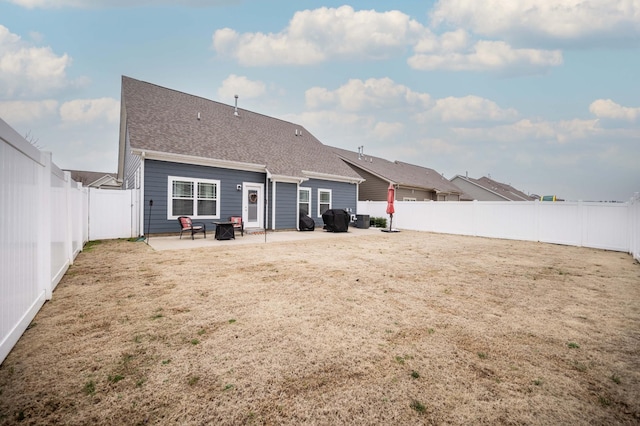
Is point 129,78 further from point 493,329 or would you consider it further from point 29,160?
point 493,329

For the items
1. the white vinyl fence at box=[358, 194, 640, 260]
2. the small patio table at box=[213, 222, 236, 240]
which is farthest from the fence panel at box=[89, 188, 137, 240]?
the white vinyl fence at box=[358, 194, 640, 260]

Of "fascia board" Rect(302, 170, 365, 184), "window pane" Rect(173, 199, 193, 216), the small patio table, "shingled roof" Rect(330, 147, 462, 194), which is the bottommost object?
the small patio table

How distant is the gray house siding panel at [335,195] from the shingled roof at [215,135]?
0.43 metres

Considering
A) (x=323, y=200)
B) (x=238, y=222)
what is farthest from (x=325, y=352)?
(x=323, y=200)

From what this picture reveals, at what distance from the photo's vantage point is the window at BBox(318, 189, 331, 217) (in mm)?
16812

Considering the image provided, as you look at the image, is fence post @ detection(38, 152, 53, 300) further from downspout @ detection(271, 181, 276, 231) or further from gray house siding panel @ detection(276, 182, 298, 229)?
gray house siding panel @ detection(276, 182, 298, 229)

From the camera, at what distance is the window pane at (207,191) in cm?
1222

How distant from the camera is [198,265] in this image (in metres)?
6.54

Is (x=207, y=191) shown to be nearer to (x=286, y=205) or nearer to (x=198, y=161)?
(x=198, y=161)

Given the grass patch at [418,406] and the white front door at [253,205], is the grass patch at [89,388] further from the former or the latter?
the white front door at [253,205]

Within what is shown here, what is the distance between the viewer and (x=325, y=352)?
271cm

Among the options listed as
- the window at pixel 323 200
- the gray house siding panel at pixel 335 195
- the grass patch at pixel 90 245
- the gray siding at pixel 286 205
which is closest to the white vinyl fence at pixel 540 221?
the gray house siding panel at pixel 335 195

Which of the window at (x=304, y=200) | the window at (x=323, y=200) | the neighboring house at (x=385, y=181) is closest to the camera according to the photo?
the window at (x=304, y=200)

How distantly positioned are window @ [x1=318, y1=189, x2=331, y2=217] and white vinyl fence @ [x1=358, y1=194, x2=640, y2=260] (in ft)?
16.6
